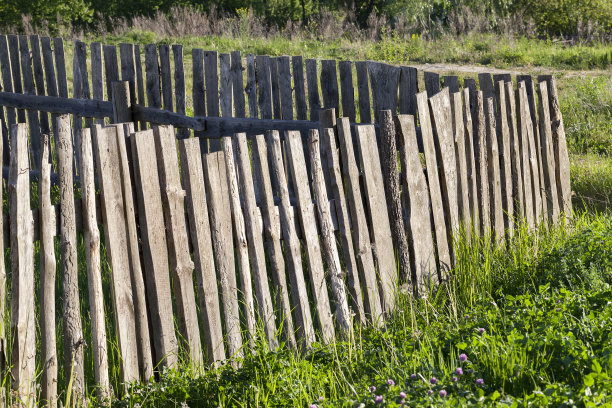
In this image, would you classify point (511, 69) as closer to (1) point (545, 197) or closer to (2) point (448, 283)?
(1) point (545, 197)

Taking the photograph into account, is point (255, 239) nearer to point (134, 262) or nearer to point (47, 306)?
point (134, 262)

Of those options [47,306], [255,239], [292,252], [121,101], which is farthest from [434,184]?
[121,101]

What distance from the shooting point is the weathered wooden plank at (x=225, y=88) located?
585cm

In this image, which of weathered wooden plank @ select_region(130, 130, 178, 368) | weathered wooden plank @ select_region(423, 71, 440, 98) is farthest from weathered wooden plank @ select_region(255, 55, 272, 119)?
weathered wooden plank @ select_region(130, 130, 178, 368)

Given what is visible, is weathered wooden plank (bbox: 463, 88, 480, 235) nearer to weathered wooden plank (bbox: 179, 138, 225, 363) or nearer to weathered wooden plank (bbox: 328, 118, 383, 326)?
weathered wooden plank (bbox: 328, 118, 383, 326)

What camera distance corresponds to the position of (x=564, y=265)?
4.11 m

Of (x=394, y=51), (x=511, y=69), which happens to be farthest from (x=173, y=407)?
(x=394, y=51)

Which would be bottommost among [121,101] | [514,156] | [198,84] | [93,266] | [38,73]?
[514,156]

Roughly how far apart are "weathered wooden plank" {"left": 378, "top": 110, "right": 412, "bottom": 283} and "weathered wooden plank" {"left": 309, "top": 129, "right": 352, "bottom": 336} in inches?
19.4

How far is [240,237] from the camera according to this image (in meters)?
3.59

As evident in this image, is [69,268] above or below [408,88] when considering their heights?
below

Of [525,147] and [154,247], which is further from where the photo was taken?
[525,147]

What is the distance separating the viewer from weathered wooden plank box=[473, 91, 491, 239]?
4.89 m

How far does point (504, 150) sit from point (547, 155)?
761 mm
